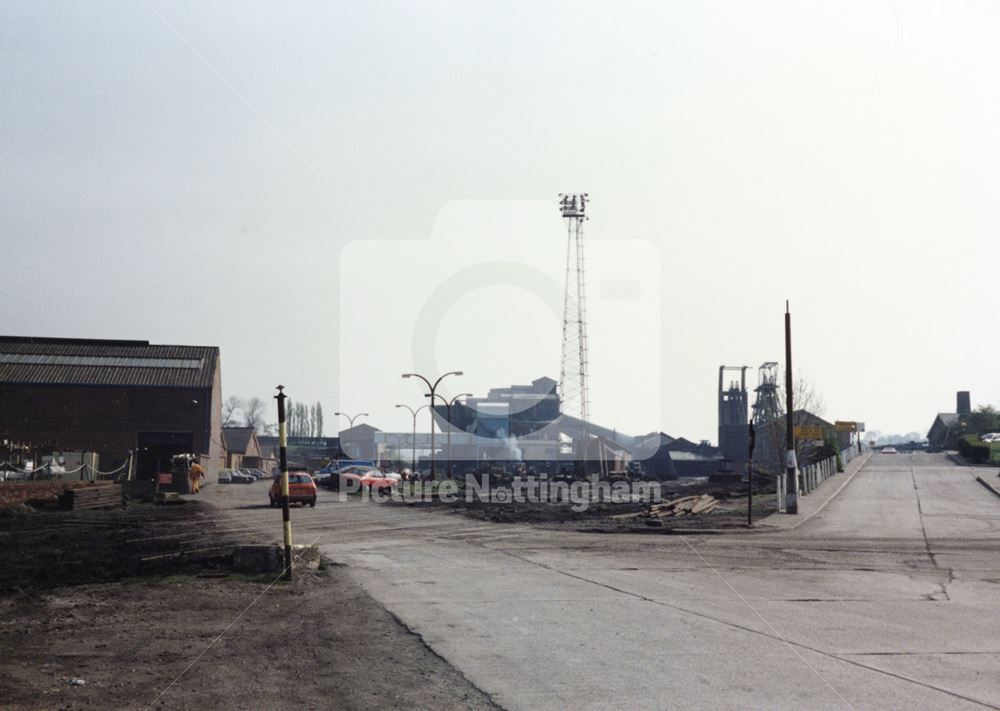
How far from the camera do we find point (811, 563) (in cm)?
1853

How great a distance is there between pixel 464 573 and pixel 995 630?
26.7 feet

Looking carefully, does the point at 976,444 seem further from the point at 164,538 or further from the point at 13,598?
the point at 13,598

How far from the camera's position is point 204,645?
9250mm

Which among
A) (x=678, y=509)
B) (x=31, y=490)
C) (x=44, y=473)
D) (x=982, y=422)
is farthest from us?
(x=982, y=422)

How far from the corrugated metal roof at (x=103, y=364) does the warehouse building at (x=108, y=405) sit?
75 millimetres

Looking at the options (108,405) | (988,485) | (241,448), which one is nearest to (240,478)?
(108,405)

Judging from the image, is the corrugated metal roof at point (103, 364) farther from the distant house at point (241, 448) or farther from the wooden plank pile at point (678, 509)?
the wooden plank pile at point (678, 509)

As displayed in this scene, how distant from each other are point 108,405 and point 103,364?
181 inches

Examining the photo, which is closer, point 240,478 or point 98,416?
point 98,416

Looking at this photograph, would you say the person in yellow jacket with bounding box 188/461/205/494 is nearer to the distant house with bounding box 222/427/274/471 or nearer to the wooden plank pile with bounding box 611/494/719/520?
the wooden plank pile with bounding box 611/494/719/520

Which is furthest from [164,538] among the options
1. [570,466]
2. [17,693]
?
[570,466]

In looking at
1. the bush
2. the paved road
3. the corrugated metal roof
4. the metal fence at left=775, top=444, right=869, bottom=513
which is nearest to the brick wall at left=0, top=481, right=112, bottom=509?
the paved road

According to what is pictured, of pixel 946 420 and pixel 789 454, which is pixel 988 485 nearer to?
pixel 789 454

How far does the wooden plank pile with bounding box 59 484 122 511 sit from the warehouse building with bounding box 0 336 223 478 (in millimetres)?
28262
